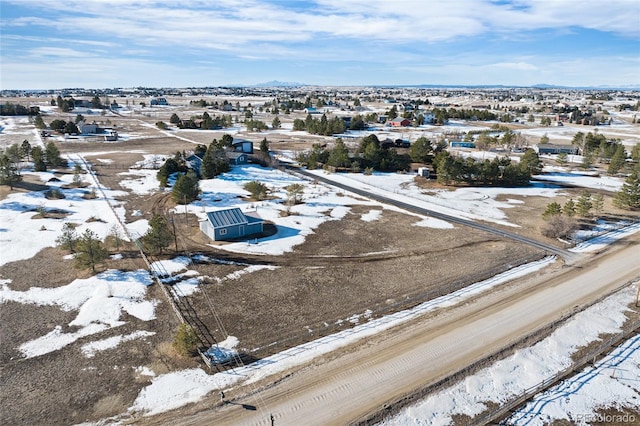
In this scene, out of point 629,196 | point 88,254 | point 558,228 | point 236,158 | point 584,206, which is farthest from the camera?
Result: point 236,158

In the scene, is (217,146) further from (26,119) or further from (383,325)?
(26,119)

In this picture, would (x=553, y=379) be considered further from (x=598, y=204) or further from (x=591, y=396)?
(x=598, y=204)

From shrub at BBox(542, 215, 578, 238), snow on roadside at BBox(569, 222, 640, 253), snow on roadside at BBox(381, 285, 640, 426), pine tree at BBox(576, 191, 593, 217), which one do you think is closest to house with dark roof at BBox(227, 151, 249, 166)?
shrub at BBox(542, 215, 578, 238)

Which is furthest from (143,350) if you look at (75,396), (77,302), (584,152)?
(584,152)

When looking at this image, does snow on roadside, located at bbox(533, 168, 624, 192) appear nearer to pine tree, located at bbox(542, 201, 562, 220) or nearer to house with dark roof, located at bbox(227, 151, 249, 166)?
pine tree, located at bbox(542, 201, 562, 220)

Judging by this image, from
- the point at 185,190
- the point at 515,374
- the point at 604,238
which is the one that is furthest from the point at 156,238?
the point at 604,238

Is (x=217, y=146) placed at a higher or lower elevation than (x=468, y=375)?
higher
